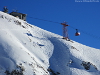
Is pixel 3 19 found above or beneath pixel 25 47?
above

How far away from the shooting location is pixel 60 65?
36.2m

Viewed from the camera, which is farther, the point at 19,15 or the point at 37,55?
the point at 19,15

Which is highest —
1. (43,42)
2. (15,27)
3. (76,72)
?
(15,27)

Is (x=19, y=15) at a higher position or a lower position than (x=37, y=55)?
higher

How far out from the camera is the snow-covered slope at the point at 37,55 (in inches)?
1160

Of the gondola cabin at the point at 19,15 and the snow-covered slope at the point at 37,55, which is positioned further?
the gondola cabin at the point at 19,15

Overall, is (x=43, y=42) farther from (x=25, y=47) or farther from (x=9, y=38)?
(x=9, y=38)

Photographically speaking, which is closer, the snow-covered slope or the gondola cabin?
the snow-covered slope

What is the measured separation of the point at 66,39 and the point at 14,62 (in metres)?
22.8

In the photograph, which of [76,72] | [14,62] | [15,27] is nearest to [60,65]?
[76,72]

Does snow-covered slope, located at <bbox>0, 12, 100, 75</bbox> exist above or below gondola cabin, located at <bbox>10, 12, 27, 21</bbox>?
below

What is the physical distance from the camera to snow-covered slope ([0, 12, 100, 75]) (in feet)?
96.6

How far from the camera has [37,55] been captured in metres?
36.2

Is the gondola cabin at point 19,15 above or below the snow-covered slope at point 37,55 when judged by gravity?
above
